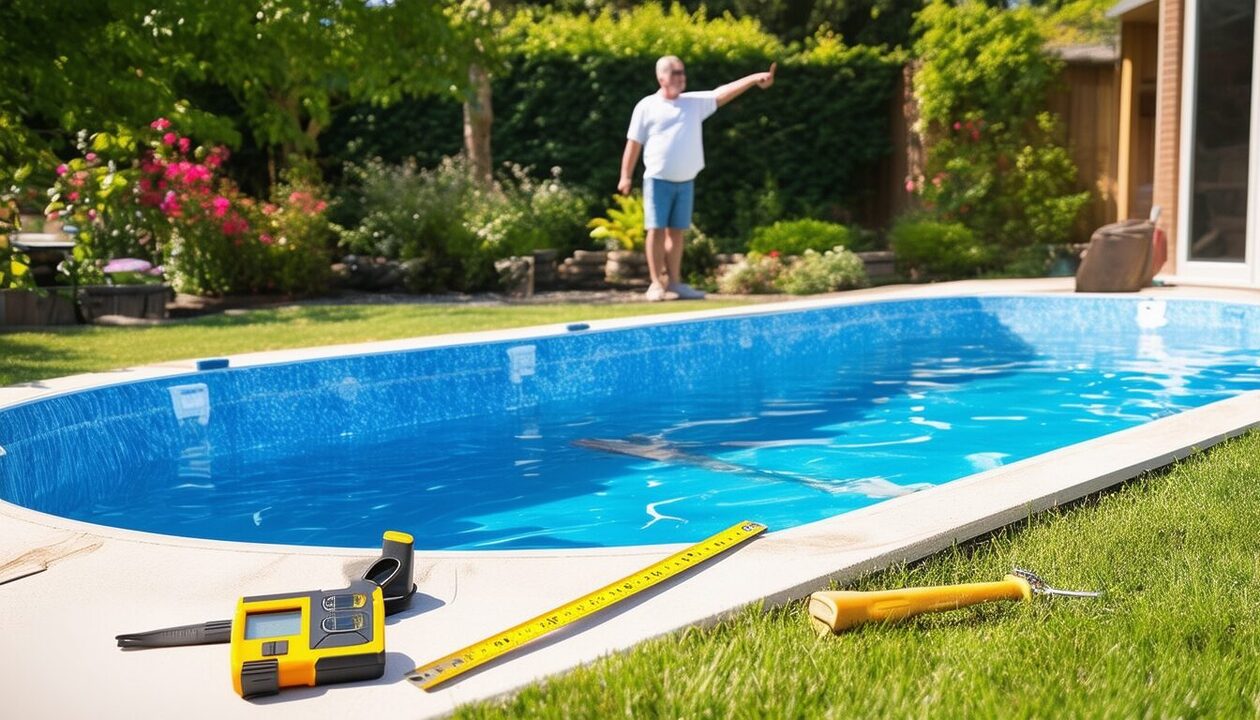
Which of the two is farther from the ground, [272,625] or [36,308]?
[36,308]

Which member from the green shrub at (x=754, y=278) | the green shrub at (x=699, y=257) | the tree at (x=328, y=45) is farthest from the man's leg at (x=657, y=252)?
the tree at (x=328, y=45)

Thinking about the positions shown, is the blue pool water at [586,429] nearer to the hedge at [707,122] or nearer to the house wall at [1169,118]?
the house wall at [1169,118]

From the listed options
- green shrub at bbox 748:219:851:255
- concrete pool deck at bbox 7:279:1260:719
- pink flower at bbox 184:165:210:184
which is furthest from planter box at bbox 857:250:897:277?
concrete pool deck at bbox 7:279:1260:719

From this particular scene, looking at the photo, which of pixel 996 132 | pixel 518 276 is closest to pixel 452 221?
pixel 518 276

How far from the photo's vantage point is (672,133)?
35.7ft

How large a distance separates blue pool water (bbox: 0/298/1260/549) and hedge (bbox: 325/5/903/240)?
6437 millimetres

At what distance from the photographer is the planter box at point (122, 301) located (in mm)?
9289

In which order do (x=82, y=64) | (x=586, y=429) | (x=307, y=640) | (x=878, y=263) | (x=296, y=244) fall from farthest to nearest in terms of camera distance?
1. (x=878, y=263)
2. (x=296, y=244)
3. (x=82, y=64)
4. (x=586, y=429)
5. (x=307, y=640)

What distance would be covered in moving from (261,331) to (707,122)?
7.97 metres

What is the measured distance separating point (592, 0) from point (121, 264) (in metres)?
16.0

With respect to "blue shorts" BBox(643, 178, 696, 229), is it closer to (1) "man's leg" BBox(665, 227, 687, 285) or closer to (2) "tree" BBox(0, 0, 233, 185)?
(1) "man's leg" BBox(665, 227, 687, 285)

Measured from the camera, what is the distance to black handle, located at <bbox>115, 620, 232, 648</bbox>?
2.31 meters

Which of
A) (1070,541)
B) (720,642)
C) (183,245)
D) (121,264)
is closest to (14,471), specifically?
(720,642)

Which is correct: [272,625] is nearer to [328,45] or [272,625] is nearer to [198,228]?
[328,45]
